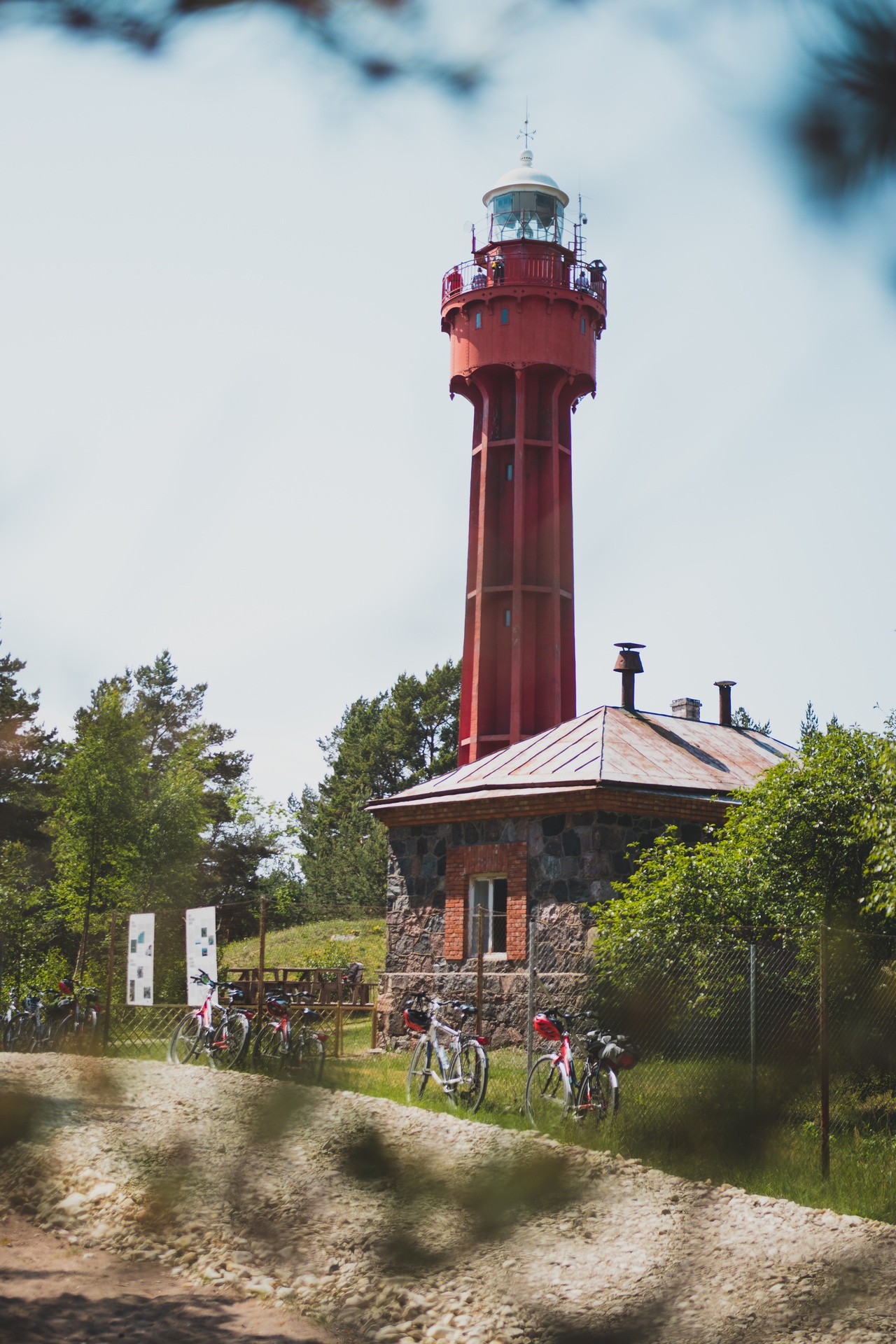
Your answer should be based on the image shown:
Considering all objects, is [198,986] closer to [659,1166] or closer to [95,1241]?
[95,1241]

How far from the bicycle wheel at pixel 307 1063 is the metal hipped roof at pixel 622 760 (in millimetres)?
14298

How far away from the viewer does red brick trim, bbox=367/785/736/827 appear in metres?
15.7

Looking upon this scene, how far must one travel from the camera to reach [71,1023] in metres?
1.11

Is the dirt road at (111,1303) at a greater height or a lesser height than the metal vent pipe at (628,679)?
lesser

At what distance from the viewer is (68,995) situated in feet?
3.66

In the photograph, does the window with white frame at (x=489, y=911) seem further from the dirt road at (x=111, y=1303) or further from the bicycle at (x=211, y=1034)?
the bicycle at (x=211, y=1034)

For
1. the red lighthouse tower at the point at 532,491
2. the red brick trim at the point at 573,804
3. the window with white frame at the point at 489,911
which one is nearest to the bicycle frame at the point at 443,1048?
the red brick trim at the point at 573,804

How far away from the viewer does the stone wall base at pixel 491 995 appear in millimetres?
15117

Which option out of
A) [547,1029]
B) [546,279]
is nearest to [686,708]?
[547,1029]

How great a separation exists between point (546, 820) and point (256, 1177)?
1560 centimetres

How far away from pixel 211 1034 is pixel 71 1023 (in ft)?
1.33

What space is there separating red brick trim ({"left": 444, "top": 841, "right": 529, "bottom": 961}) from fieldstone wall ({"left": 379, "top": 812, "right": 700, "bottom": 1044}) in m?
0.09

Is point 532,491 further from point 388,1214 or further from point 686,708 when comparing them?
point 686,708

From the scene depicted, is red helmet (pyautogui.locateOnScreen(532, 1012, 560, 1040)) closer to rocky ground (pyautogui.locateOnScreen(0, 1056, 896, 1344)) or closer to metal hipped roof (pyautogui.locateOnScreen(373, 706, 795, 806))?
metal hipped roof (pyautogui.locateOnScreen(373, 706, 795, 806))
